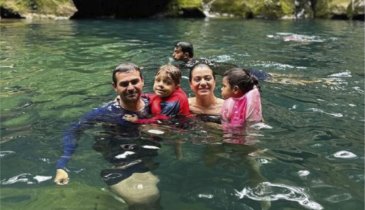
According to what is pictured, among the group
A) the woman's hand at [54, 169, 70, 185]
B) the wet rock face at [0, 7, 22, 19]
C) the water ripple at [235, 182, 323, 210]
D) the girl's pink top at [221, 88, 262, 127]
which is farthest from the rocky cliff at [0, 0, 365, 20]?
the water ripple at [235, 182, 323, 210]

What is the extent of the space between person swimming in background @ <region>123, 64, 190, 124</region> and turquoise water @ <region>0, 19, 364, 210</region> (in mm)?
266

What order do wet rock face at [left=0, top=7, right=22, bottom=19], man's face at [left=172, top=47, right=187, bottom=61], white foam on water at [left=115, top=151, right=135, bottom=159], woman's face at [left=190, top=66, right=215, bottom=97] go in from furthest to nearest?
wet rock face at [left=0, top=7, right=22, bottom=19] → man's face at [left=172, top=47, right=187, bottom=61] → woman's face at [left=190, top=66, right=215, bottom=97] → white foam on water at [left=115, top=151, right=135, bottom=159]

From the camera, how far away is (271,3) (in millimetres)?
33438

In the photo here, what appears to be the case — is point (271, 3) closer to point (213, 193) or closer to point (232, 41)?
point (232, 41)

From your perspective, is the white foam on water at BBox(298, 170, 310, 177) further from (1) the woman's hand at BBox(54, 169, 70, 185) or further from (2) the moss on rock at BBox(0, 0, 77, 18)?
(2) the moss on rock at BBox(0, 0, 77, 18)

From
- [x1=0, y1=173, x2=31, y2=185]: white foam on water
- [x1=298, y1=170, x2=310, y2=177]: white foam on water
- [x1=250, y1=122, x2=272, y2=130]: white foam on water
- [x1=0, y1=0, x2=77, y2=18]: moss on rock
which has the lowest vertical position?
[x1=0, y1=173, x2=31, y2=185]: white foam on water

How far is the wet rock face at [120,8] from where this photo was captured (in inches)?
1300

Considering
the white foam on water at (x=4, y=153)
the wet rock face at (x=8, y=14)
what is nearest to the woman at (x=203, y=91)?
the white foam on water at (x=4, y=153)

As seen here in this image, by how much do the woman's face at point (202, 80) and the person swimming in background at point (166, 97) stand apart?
30 centimetres

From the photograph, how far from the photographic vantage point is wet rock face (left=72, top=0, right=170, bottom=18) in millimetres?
33031

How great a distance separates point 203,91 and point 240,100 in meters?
0.73

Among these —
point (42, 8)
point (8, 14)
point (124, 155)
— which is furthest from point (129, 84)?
point (42, 8)

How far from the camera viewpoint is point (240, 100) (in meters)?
6.51

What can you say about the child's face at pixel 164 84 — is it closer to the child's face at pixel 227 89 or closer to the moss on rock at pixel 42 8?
the child's face at pixel 227 89
